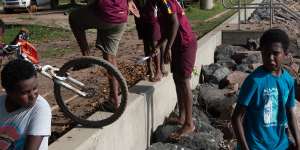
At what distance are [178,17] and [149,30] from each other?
121 centimetres

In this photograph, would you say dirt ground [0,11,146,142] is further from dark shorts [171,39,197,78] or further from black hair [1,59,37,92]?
black hair [1,59,37,92]

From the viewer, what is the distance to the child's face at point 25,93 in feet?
11.1

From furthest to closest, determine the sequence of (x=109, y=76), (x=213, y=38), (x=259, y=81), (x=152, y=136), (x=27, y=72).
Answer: (x=213, y=38), (x=152, y=136), (x=109, y=76), (x=259, y=81), (x=27, y=72)

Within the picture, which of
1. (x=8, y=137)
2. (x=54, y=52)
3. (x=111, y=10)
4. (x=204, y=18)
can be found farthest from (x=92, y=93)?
(x=204, y=18)

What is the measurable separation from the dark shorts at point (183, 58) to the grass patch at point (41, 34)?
23.6ft

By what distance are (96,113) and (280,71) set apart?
238 cm

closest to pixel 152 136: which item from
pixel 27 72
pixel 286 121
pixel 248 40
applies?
pixel 286 121

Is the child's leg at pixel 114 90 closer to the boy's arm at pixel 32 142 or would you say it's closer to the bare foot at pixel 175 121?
the bare foot at pixel 175 121

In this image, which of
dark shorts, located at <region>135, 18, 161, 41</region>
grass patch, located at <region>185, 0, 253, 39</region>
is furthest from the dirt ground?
grass patch, located at <region>185, 0, 253, 39</region>

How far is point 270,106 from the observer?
4.16m

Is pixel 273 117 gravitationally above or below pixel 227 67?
above

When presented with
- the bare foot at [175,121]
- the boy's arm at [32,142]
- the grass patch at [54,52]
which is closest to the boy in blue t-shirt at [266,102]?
the boy's arm at [32,142]

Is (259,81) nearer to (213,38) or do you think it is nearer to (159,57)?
(159,57)

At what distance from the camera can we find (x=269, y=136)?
13.6 ft
